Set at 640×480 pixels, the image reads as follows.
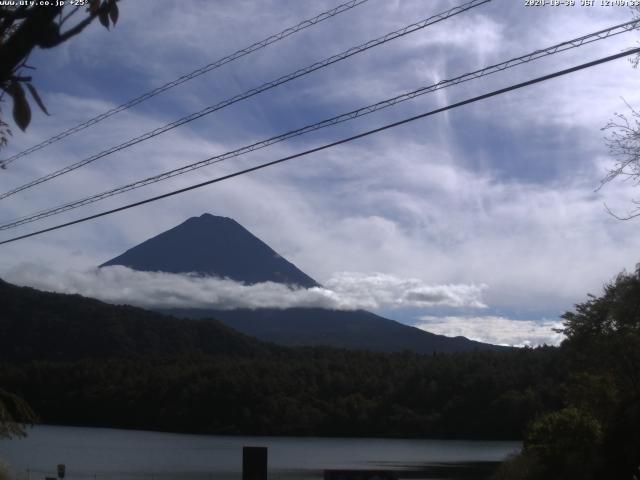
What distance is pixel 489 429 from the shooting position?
105 meters

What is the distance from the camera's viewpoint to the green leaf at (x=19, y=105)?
4.14m

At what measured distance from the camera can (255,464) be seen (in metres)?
11.3

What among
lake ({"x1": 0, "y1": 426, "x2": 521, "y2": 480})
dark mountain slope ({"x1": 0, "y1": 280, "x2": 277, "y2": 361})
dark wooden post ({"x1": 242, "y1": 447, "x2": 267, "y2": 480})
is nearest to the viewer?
dark wooden post ({"x1": 242, "y1": 447, "x2": 267, "y2": 480})

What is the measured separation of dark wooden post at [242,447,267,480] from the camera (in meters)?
11.2

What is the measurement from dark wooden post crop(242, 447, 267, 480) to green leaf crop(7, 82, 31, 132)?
25.9 feet

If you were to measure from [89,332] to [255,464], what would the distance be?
453 feet

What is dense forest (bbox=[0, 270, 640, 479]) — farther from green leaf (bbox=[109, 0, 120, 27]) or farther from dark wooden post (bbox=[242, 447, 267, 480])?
green leaf (bbox=[109, 0, 120, 27])

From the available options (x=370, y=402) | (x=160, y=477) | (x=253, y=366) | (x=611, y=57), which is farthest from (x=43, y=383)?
(x=611, y=57)

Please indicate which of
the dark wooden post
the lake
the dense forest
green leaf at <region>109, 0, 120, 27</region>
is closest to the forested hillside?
the dense forest

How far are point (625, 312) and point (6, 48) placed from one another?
953 inches

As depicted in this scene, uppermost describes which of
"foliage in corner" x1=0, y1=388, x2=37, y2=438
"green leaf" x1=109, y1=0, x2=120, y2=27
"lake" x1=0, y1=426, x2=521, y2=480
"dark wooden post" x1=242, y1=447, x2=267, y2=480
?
"green leaf" x1=109, y1=0, x2=120, y2=27

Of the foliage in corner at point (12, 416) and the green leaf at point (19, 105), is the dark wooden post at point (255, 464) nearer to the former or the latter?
the green leaf at point (19, 105)

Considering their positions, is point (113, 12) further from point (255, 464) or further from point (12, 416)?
point (12, 416)

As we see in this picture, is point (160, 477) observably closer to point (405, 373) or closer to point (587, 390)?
point (587, 390)
